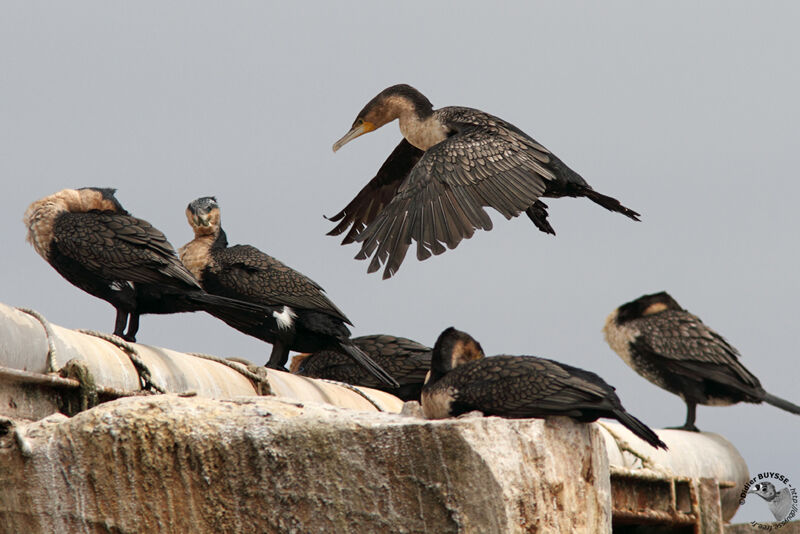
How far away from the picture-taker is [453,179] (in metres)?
7.70

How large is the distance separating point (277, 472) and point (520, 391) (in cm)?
175

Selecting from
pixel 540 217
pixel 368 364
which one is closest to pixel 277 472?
pixel 368 364

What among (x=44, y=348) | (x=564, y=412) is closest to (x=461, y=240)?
(x=564, y=412)

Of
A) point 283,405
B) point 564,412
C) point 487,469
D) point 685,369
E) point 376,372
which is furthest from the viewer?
point 685,369

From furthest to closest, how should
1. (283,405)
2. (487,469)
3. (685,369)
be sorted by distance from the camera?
1. (685,369)
2. (283,405)
3. (487,469)

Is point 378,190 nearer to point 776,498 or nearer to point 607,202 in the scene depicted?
point 607,202

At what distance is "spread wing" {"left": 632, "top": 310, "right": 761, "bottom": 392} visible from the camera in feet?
31.0

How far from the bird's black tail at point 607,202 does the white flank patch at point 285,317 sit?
95.0 inches

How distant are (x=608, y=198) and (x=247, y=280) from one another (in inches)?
109

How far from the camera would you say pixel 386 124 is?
9.60 meters

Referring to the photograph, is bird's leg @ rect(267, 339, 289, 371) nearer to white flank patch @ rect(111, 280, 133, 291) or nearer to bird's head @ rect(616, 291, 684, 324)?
white flank patch @ rect(111, 280, 133, 291)

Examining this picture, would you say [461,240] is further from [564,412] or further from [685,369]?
[685,369]

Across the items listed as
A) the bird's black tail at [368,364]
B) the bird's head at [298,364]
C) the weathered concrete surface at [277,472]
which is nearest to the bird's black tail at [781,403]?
the bird's black tail at [368,364]

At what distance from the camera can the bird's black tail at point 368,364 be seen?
26.7 feet
